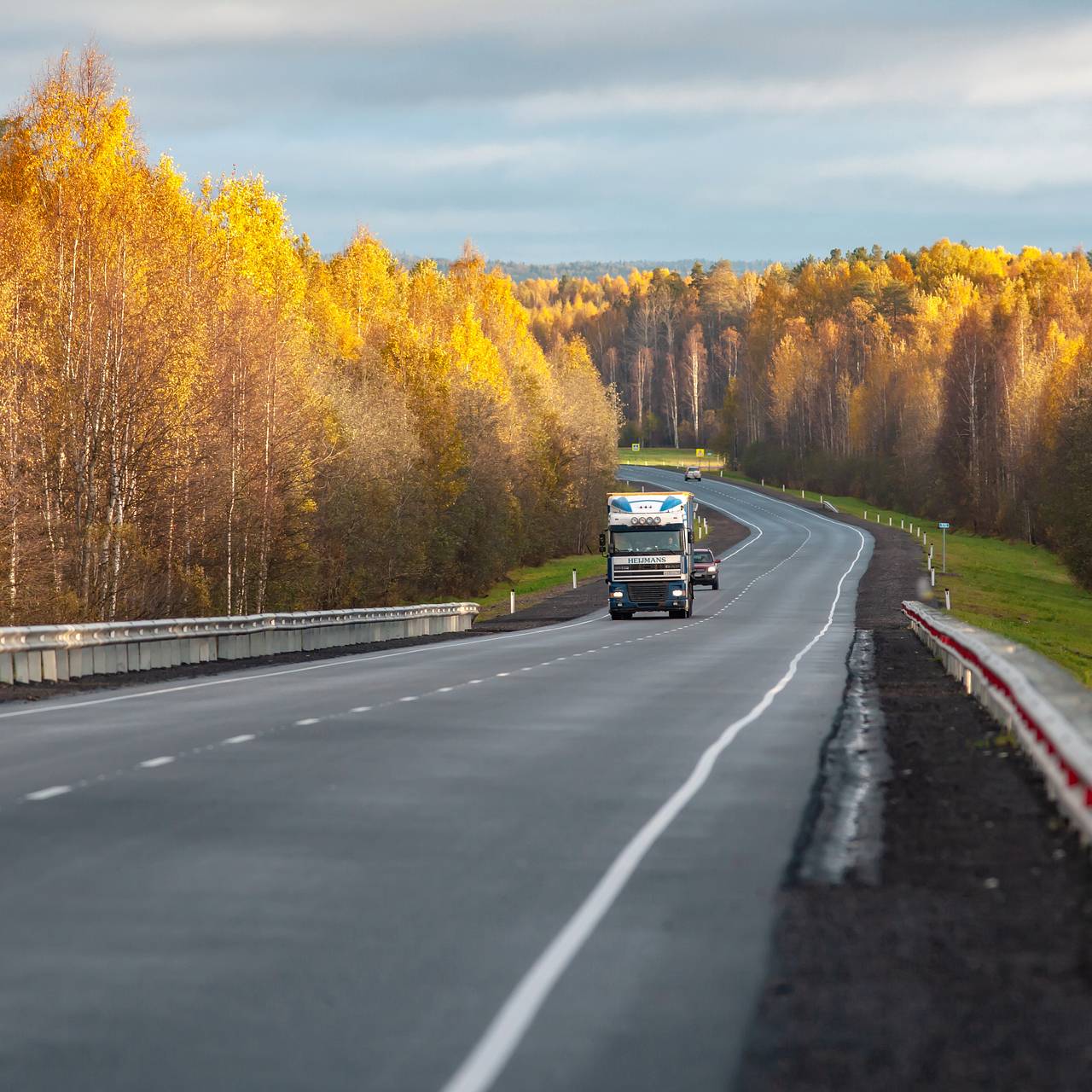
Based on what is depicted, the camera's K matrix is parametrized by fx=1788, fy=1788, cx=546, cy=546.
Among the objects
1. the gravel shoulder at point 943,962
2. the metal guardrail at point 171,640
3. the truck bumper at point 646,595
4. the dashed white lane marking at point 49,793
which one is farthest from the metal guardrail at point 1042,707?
the truck bumper at point 646,595

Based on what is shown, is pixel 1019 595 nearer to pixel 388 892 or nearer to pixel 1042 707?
pixel 1042 707

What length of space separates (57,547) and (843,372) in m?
152

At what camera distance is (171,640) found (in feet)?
105

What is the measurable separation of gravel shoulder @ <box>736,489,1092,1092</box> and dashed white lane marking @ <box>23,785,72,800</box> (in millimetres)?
5938

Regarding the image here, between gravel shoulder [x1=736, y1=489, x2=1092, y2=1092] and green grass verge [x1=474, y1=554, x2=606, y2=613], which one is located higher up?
gravel shoulder [x1=736, y1=489, x2=1092, y2=1092]

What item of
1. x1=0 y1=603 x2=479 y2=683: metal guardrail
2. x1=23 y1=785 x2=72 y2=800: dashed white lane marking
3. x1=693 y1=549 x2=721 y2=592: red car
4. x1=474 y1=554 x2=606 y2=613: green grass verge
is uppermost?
x1=23 y1=785 x2=72 y2=800: dashed white lane marking

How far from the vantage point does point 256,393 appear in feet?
171

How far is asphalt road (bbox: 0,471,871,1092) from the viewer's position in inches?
251

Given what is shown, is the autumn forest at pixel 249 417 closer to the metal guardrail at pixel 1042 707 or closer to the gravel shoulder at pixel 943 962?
the metal guardrail at pixel 1042 707

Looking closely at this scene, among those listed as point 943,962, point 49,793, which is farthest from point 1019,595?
point 943,962

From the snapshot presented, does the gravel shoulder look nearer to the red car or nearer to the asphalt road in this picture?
the asphalt road

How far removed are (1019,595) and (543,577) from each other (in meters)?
25.9

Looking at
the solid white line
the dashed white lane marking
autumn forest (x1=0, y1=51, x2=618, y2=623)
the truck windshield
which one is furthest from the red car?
the dashed white lane marking

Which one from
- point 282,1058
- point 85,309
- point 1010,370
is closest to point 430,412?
point 85,309
